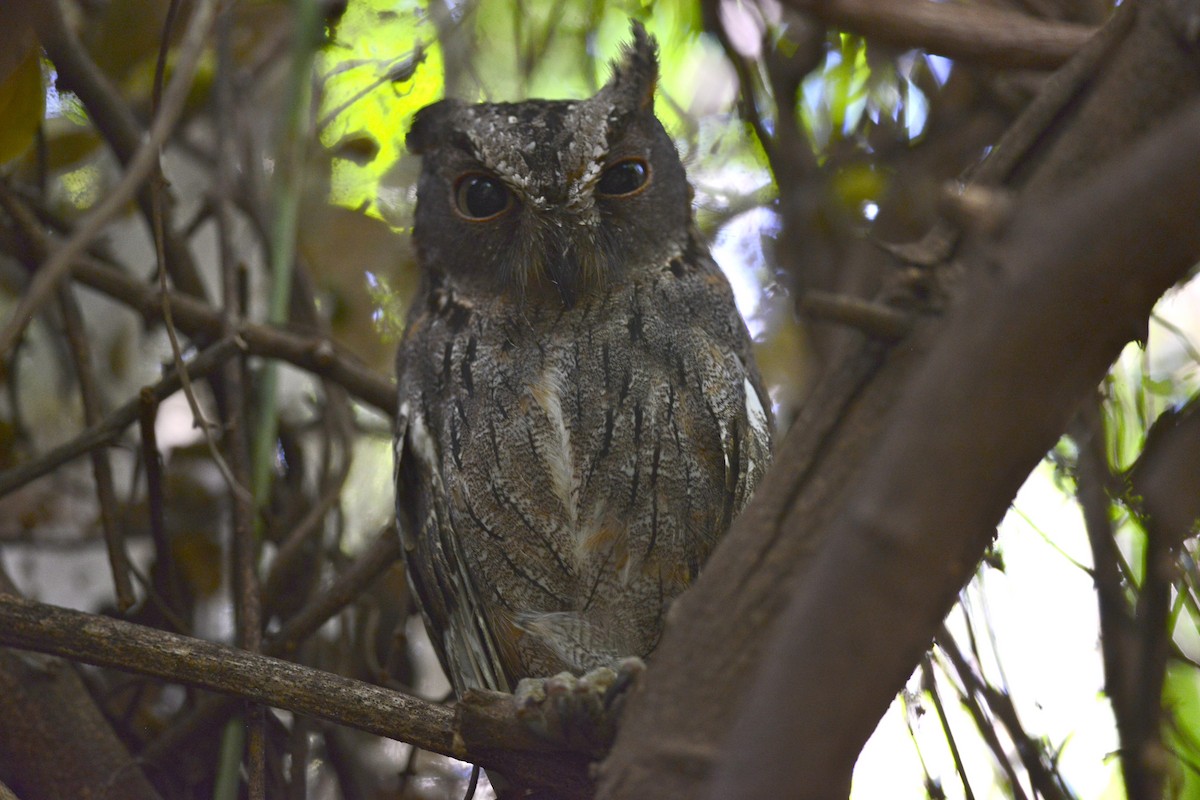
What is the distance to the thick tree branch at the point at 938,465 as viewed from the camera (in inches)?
26.3

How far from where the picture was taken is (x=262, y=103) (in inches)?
115

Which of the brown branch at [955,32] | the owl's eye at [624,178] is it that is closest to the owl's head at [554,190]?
the owl's eye at [624,178]

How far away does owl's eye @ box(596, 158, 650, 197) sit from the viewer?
1.99 metres

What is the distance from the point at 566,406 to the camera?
1.90 metres

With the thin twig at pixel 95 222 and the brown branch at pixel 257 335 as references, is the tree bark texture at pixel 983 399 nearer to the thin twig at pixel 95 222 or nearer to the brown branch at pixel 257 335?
the thin twig at pixel 95 222

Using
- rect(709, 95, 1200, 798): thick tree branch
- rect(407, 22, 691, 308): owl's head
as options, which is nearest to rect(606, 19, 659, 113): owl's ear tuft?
rect(407, 22, 691, 308): owl's head

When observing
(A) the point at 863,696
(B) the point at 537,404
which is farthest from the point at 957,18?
(A) the point at 863,696

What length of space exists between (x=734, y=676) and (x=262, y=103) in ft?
8.24

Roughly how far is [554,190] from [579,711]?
0.96 meters

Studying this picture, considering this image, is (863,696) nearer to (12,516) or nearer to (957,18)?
(957,18)

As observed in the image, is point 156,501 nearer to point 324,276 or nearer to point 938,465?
point 324,276

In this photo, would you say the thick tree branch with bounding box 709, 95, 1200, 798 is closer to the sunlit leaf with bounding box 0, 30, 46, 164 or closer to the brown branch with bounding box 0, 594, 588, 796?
the brown branch with bounding box 0, 594, 588, 796

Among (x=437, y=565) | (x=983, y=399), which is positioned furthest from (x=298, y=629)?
(x=983, y=399)

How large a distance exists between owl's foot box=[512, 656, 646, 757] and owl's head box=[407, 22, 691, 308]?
787 mm
